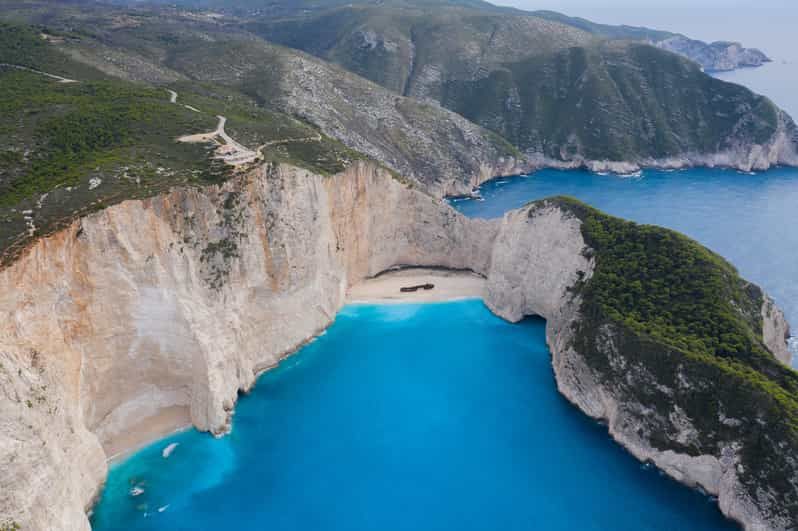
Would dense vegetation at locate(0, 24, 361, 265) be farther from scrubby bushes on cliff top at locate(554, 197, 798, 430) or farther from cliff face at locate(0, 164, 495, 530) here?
scrubby bushes on cliff top at locate(554, 197, 798, 430)

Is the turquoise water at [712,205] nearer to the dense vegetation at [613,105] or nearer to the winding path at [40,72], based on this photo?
the dense vegetation at [613,105]

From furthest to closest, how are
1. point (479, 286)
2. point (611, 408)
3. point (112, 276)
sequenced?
point (479, 286), point (611, 408), point (112, 276)

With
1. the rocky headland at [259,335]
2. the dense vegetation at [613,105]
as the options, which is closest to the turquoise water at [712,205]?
the dense vegetation at [613,105]

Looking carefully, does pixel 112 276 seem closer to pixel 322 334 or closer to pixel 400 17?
pixel 322 334

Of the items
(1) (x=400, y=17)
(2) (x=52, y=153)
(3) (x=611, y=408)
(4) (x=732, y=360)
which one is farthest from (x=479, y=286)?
(1) (x=400, y=17)

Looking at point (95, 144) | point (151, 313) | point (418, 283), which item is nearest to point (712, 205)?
point (418, 283)

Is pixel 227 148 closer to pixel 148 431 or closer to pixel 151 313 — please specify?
pixel 151 313
